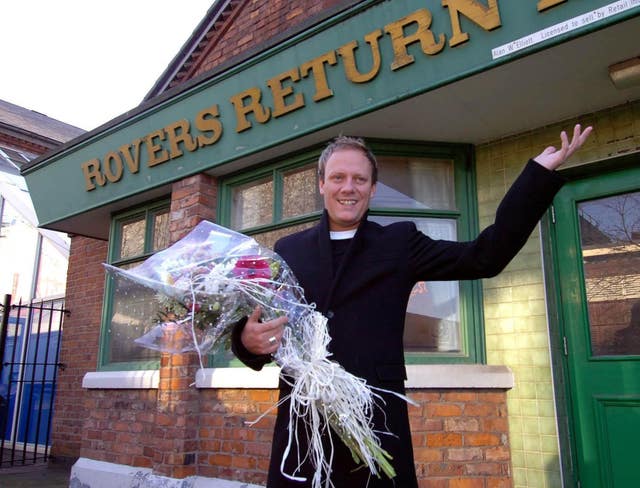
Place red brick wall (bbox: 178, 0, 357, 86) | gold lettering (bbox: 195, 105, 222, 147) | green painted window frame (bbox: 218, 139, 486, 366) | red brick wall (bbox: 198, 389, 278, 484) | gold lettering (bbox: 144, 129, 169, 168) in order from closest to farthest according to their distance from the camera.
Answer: green painted window frame (bbox: 218, 139, 486, 366)
red brick wall (bbox: 198, 389, 278, 484)
gold lettering (bbox: 195, 105, 222, 147)
gold lettering (bbox: 144, 129, 169, 168)
red brick wall (bbox: 178, 0, 357, 86)

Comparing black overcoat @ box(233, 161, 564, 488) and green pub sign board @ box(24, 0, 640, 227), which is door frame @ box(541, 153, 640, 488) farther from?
black overcoat @ box(233, 161, 564, 488)

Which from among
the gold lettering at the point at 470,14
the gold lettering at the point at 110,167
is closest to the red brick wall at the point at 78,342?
the gold lettering at the point at 110,167

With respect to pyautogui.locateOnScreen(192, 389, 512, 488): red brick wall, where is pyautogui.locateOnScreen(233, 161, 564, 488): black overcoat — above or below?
above

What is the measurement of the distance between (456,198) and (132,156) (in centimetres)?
335

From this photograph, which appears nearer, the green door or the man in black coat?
the man in black coat

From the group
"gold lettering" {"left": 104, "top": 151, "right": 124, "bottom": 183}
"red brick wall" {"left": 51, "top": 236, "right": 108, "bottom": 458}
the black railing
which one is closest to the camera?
"gold lettering" {"left": 104, "top": 151, "right": 124, "bottom": 183}

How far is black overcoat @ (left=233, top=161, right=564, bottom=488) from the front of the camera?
1641 mm

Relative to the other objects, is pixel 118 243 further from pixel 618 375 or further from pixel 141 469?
pixel 618 375

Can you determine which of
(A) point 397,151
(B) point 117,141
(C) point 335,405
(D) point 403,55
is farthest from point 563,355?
(B) point 117,141

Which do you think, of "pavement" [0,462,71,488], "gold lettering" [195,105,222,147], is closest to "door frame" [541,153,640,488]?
"gold lettering" [195,105,222,147]

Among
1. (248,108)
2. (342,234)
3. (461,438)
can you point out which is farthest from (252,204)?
(342,234)

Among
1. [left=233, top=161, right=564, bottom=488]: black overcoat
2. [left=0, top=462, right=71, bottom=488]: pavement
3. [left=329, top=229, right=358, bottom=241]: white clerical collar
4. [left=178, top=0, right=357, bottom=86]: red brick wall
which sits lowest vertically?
[left=0, top=462, right=71, bottom=488]: pavement

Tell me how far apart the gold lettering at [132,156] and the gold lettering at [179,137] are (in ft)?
1.56

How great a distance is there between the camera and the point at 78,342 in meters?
7.57
